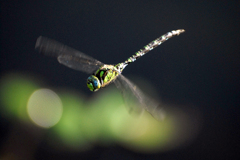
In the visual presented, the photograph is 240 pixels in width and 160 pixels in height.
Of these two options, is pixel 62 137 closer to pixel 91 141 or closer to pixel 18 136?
pixel 91 141

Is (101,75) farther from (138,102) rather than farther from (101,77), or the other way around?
(138,102)

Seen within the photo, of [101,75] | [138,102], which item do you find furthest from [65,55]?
[138,102]

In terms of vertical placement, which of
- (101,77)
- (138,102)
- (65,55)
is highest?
(65,55)

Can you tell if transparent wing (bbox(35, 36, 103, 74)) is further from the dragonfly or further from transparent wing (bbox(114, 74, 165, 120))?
transparent wing (bbox(114, 74, 165, 120))

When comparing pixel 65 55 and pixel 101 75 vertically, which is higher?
pixel 65 55

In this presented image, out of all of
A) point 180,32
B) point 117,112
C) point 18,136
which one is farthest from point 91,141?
point 180,32

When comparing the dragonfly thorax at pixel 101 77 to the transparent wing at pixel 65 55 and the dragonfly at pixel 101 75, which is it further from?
the transparent wing at pixel 65 55
